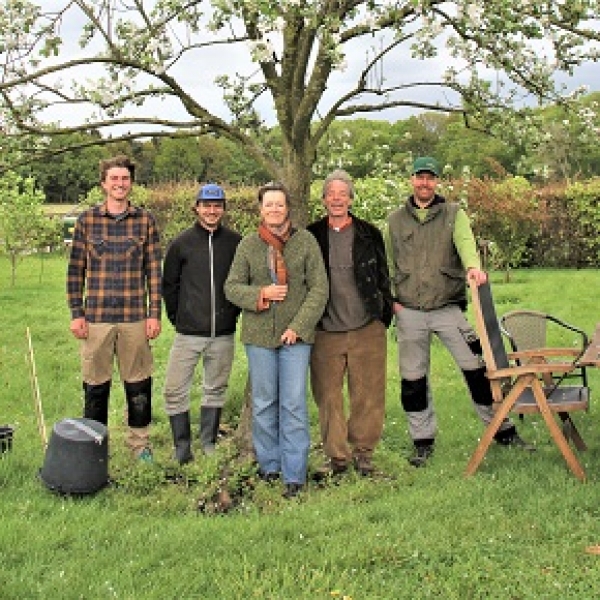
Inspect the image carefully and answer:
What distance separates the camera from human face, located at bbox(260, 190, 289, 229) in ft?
18.0

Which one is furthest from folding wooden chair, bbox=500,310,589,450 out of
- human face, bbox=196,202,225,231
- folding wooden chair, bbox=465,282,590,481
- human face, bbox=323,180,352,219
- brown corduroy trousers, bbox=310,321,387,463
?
human face, bbox=196,202,225,231

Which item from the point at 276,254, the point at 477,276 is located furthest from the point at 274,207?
the point at 477,276

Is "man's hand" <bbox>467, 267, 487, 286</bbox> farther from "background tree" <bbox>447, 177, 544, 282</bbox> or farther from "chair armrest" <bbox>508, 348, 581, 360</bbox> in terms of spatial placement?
"background tree" <bbox>447, 177, 544, 282</bbox>

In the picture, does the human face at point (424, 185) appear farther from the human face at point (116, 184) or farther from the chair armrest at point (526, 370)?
the human face at point (116, 184)

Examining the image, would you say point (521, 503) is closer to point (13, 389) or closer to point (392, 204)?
point (392, 204)

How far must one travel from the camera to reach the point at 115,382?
951 cm

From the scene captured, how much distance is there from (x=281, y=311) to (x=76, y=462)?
1565mm

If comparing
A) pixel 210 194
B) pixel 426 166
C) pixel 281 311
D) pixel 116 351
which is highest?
pixel 426 166

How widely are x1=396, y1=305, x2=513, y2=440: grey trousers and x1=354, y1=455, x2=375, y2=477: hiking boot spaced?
0.55 metres

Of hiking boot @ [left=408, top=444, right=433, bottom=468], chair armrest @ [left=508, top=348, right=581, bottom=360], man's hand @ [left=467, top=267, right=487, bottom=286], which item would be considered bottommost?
hiking boot @ [left=408, top=444, right=433, bottom=468]

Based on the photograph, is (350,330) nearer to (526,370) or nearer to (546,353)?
(526,370)

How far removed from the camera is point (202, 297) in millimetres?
5895

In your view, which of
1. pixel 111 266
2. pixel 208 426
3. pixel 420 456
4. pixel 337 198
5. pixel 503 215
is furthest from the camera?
pixel 503 215

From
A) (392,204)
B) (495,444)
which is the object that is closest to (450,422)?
(495,444)
